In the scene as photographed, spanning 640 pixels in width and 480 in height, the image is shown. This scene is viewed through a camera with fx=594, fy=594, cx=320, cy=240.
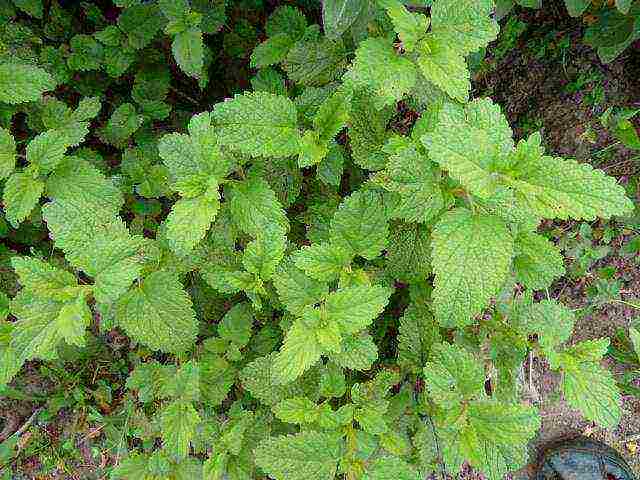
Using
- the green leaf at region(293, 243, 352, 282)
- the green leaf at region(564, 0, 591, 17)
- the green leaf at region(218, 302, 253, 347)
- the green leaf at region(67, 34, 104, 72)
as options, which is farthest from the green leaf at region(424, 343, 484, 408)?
the green leaf at region(67, 34, 104, 72)

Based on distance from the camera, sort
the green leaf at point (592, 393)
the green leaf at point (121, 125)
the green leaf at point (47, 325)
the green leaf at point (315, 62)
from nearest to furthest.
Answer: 1. the green leaf at point (47, 325)
2. the green leaf at point (592, 393)
3. the green leaf at point (315, 62)
4. the green leaf at point (121, 125)

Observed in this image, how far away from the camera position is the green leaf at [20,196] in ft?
6.38

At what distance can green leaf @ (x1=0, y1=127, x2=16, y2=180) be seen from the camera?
6.49 ft

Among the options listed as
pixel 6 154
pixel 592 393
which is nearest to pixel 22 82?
pixel 6 154

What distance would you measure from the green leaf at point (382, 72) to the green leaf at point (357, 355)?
27.8 inches

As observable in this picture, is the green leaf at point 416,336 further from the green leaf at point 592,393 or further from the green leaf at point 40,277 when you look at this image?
the green leaf at point 40,277

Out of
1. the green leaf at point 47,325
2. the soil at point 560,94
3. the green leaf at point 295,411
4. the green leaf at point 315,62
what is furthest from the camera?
the soil at point 560,94

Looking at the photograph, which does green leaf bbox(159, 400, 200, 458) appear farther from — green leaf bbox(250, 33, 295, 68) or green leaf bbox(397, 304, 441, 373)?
green leaf bbox(250, 33, 295, 68)

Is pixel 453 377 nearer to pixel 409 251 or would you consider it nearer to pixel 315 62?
pixel 409 251

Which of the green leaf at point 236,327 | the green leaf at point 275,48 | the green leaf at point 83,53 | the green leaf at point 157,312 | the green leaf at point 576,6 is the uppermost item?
the green leaf at point 576,6

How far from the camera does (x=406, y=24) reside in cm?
163

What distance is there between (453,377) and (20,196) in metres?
1.51

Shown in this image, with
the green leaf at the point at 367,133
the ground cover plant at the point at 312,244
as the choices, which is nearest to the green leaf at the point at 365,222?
the ground cover plant at the point at 312,244

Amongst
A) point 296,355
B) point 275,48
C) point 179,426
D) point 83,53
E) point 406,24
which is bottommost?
point 179,426
